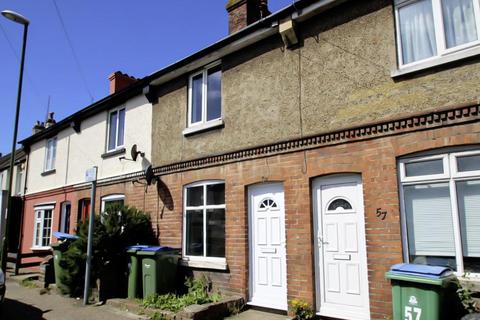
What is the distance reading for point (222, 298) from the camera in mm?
7848

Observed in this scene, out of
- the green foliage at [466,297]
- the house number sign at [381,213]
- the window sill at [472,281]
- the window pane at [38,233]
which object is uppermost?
the house number sign at [381,213]

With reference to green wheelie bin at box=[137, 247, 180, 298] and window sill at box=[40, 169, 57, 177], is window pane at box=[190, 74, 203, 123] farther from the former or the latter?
window sill at box=[40, 169, 57, 177]

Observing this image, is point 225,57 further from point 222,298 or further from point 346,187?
point 222,298

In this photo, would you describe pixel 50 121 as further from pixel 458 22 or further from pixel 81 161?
pixel 458 22

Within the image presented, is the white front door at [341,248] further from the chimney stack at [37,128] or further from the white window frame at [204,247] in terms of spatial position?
the chimney stack at [37,128]

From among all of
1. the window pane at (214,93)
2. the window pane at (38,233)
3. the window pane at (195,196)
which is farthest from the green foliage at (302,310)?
the window pane at (38,233)

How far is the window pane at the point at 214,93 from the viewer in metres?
9.44

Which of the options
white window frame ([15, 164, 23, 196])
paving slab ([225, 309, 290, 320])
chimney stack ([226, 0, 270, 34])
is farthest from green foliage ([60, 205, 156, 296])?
white window frame ([15, 164, 23, 196])

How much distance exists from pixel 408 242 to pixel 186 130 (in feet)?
19.5

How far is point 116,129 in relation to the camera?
12977 mm

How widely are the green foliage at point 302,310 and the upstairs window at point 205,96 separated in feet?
14.9

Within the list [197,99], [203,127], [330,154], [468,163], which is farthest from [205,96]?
[468,163]

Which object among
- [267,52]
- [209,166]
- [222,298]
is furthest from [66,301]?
[267,52]

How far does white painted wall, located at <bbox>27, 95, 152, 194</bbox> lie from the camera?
1159cm
